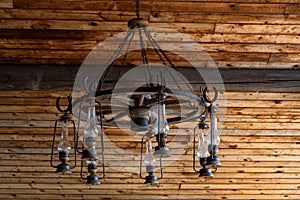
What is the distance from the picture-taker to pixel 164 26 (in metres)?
3.17

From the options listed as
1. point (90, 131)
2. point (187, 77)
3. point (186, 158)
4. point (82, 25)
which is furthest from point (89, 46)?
point (186, 158)

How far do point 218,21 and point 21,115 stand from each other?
1.91m

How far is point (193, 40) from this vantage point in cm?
330

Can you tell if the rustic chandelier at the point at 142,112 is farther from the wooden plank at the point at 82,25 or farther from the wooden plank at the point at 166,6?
the wooden plank at the point at 82,25

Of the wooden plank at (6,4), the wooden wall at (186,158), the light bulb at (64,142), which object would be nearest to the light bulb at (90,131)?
the light bulb at (64,142)

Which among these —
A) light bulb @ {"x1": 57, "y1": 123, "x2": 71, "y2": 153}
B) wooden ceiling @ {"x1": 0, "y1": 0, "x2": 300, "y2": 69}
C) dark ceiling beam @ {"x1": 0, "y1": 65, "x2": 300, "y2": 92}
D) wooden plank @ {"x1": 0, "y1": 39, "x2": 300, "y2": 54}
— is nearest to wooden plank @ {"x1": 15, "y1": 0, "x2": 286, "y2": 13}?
wooden ceiling @ {"x1": 0, "y1": 0, "x2": 300, "y2": 69}

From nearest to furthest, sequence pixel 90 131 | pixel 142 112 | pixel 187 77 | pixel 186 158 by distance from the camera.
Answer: pixel 90 131 → pixel 142 112 → pixel 187 77 → pixel 186 158

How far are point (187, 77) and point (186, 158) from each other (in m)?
1.55

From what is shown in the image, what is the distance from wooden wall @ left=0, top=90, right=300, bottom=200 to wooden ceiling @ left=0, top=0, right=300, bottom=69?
1.45ft

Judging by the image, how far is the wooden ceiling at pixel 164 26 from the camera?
3004 millimetres

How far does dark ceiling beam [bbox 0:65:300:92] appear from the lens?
3.16m

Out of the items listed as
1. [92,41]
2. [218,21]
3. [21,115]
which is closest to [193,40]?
[218,21]

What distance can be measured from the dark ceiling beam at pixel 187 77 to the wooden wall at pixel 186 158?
0.51 m

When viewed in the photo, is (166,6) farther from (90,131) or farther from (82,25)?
(90,131)
